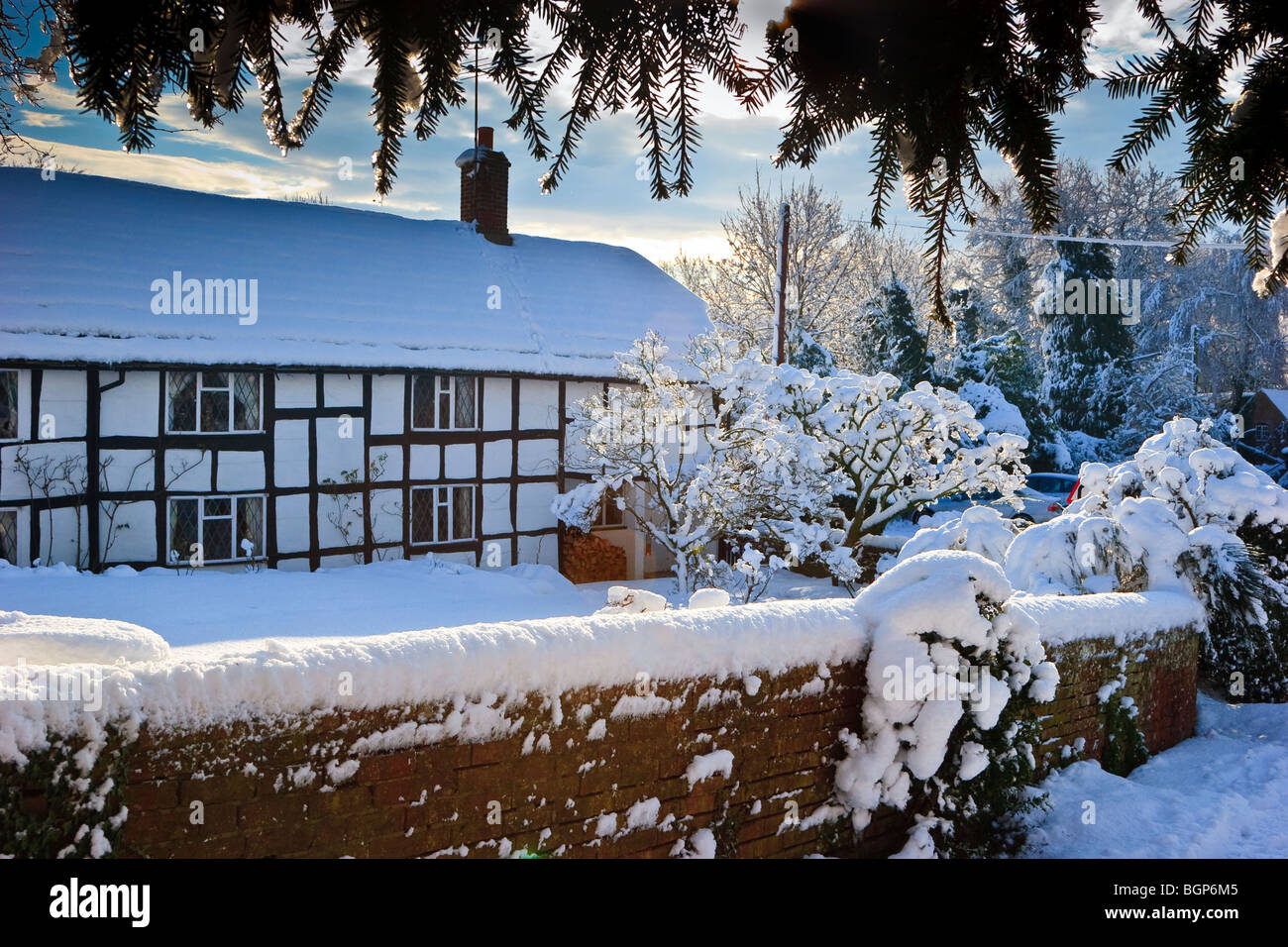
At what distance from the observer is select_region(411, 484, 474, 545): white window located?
14.9 meters

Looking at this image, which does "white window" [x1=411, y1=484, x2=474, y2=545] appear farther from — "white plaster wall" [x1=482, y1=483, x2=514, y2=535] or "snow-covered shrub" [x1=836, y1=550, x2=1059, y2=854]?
"snow-covered shrub" [x1=836, y1=550, x2=1059, y2=854]

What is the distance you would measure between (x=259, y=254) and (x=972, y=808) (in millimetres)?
14182

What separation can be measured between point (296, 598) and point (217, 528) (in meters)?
3.00

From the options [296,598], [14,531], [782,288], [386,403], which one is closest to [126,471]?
[14,531]

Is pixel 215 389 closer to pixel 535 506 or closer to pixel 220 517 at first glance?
pixel 220 517

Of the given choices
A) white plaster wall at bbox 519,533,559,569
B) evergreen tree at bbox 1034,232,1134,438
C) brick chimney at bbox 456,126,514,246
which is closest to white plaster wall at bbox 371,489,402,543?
white plaster wall at bbox 519,533,559,569

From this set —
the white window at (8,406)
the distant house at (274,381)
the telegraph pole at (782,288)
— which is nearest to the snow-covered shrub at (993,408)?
the telegraph pole at (782,288)

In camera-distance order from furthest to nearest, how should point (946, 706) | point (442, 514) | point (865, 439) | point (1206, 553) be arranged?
point (442, 514) → point (865, 439) → point (1206, 553) → point (946, 706)

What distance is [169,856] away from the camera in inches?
110

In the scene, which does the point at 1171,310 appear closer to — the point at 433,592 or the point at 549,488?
the point at 549,488

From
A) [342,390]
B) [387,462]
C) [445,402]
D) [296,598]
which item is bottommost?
[296,598]

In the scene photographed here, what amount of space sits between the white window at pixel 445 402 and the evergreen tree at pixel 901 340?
13755 mm

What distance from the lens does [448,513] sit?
49.8ft
